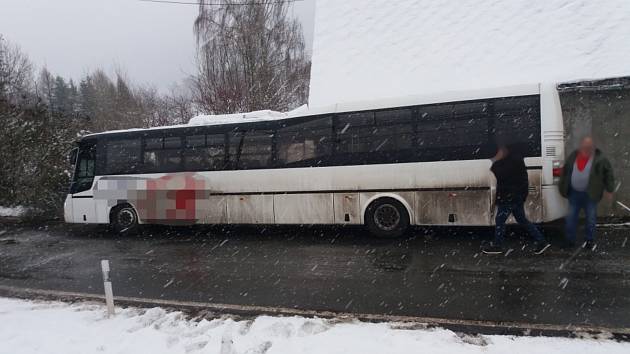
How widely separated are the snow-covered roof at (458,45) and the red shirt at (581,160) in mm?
3975

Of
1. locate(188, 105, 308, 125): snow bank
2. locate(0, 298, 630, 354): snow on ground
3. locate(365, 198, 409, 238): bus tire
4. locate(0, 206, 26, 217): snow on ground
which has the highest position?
Result: locate(188, 105, 308, 125): snow bank

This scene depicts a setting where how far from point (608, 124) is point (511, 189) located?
15.9 ft

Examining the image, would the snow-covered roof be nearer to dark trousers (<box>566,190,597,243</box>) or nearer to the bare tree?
dark trousers (<box>566,190,597,243</box>)

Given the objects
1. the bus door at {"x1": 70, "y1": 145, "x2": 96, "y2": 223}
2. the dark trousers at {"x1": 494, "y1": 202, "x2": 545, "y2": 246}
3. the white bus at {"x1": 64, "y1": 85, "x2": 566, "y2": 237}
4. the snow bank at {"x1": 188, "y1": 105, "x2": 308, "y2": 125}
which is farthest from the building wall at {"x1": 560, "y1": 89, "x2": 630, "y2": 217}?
the bus door at {"x1": 70, "y1": 145, "x2": 96, "y2": 223}

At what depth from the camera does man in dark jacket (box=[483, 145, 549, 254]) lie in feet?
22.9

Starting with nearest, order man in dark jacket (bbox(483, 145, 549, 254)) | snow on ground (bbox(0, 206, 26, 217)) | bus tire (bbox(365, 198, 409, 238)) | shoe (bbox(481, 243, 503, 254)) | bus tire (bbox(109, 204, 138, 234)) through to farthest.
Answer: man in dark jacket (bbox(483, 145, 549, 254)) < shoe (bbox(481, 243, 503, 254)) < bus tire (bbox(365, 198, 409, 238)) < bus tire (bbox(109, 204, 138, 234)) < snow on ground (bbox(0, 206, 26, 217))

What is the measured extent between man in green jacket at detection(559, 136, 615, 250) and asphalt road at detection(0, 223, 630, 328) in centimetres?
60

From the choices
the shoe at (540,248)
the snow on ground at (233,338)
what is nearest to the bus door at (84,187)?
the snow on ground at (233,338)

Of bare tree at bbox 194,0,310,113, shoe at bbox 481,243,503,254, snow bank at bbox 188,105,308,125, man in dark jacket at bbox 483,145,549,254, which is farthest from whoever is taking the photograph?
bare tree at bbox 194,0,310,113

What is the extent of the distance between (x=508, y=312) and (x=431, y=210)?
384 centimetres

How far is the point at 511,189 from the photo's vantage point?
7.00 meters

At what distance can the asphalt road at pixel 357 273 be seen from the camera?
5.00 m

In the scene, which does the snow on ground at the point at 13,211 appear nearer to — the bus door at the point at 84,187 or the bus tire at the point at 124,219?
the bus door at the point at 84,187

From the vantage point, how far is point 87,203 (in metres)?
11.7
